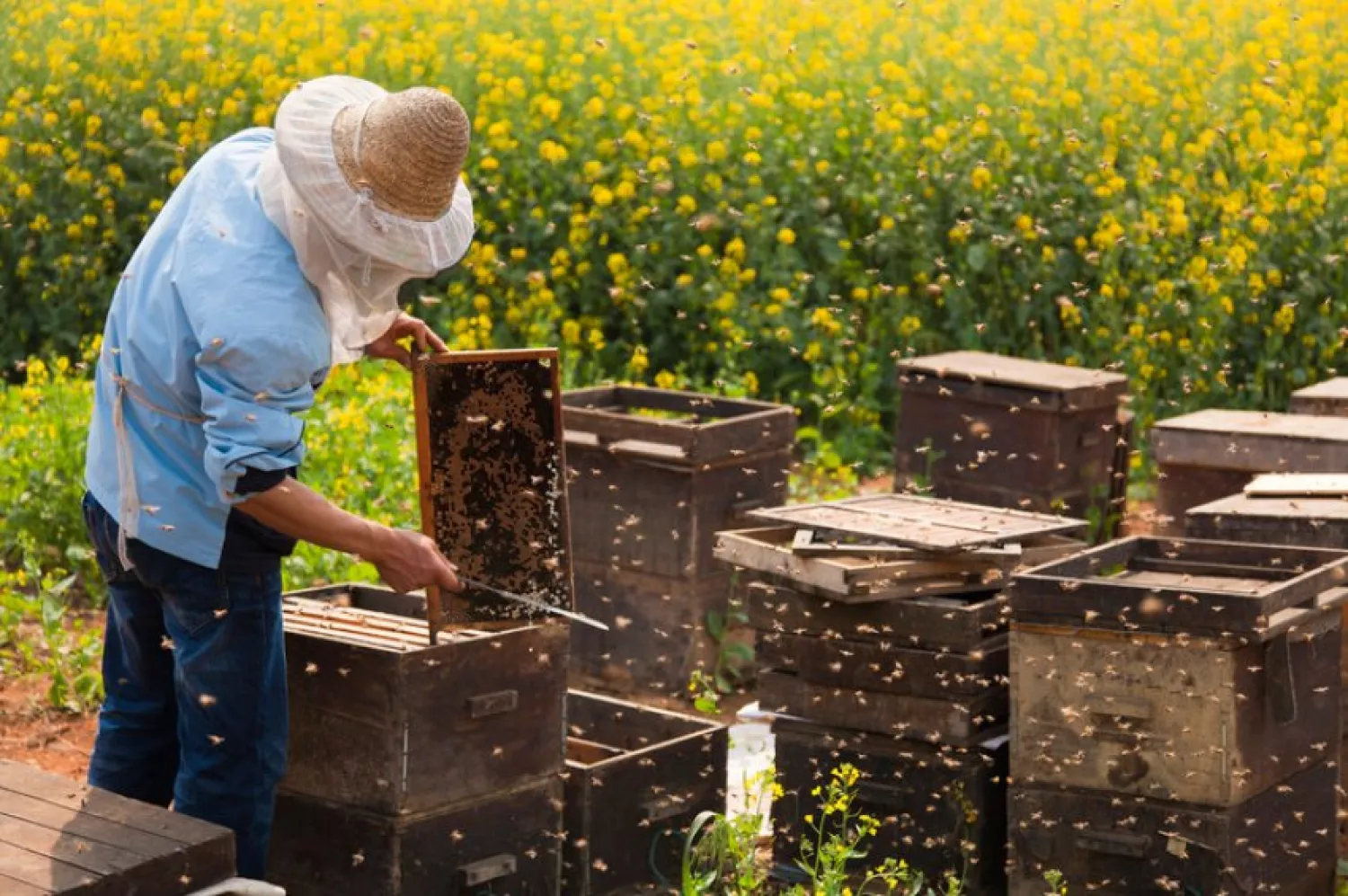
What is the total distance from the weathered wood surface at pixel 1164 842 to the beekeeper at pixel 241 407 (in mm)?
1459

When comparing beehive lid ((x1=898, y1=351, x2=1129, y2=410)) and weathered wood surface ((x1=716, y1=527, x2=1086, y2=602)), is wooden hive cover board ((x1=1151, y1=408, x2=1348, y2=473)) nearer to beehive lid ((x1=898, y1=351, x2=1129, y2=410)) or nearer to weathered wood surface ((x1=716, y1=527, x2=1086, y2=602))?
beehive lid ((x1=898, y1=351, x2=1129, y2=410))

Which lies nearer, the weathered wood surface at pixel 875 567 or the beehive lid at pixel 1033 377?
the weathered wood surface at pixel 875 567

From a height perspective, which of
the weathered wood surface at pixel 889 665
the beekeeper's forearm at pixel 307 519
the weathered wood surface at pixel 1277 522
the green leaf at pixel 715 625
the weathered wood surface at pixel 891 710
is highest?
the beekeeper's forearm at pixel 307 519

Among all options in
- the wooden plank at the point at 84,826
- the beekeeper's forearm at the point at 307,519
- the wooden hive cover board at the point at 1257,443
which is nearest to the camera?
the wooden plank at the point at 84,826

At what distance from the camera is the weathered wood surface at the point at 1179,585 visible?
4.09 m

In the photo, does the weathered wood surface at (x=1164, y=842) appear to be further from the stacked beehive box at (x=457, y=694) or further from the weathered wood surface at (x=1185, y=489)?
the weathered wood surface at (x=1185, y=489)

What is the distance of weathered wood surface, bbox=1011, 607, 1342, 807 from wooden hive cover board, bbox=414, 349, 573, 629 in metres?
1.05

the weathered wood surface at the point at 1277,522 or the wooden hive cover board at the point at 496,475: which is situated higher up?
the wooden hive cover board at the point at 496,475

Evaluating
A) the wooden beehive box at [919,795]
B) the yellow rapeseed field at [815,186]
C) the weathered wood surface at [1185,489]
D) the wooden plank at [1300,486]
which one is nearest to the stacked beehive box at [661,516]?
the weathered wood surface at [1185,489]

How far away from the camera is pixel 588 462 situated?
627 cm

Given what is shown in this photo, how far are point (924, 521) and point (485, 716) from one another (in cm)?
129

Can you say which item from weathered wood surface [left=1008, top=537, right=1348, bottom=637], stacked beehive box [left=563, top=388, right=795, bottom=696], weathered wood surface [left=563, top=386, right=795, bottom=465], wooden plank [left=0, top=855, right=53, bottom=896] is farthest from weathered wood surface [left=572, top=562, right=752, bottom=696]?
wooden plank [left=0, top=855, right=53, bottom=896]

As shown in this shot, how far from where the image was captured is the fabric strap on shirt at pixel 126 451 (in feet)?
12.3

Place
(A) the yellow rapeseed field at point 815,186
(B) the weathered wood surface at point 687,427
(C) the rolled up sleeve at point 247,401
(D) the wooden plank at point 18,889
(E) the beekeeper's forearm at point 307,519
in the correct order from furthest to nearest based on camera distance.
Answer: (A) the yellow rapeseed field at point 815,186 → (B) the weathered wood surface at point 687,427 → (E) the beekeeper's forearm at point 307,519 → (C) the rolled up sleeve at point 247,401 → (D) the wooden plank at point 18,889
